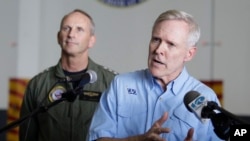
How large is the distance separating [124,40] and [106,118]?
154 cm

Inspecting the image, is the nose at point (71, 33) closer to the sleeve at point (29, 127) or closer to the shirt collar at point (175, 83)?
the sleeve at point (29, 127)

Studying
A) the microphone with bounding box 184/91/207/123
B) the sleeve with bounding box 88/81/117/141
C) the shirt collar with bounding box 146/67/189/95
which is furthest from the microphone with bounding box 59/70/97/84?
the microphone with bounding box 184/91/207/123

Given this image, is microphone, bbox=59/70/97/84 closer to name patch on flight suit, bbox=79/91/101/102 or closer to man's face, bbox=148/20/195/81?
man's face, bbox=148/20/195/81

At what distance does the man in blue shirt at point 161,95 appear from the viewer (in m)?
1.49

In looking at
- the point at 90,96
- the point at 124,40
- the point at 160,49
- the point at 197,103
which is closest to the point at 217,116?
the point at 197,103

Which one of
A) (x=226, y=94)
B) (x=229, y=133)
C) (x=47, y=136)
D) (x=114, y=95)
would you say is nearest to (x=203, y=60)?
(x=226, y=94)

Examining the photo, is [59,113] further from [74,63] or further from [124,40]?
[124,40]

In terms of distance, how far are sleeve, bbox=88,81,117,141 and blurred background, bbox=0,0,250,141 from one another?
142 centimetres

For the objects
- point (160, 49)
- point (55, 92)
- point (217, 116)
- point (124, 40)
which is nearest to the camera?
point (217, 116)

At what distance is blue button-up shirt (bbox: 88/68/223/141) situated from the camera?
58.7 inches

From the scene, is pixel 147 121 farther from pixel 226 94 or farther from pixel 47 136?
pixel 226 94

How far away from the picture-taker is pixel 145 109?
154cm

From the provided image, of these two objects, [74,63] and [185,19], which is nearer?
[185,19]

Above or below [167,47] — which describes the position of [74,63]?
below
